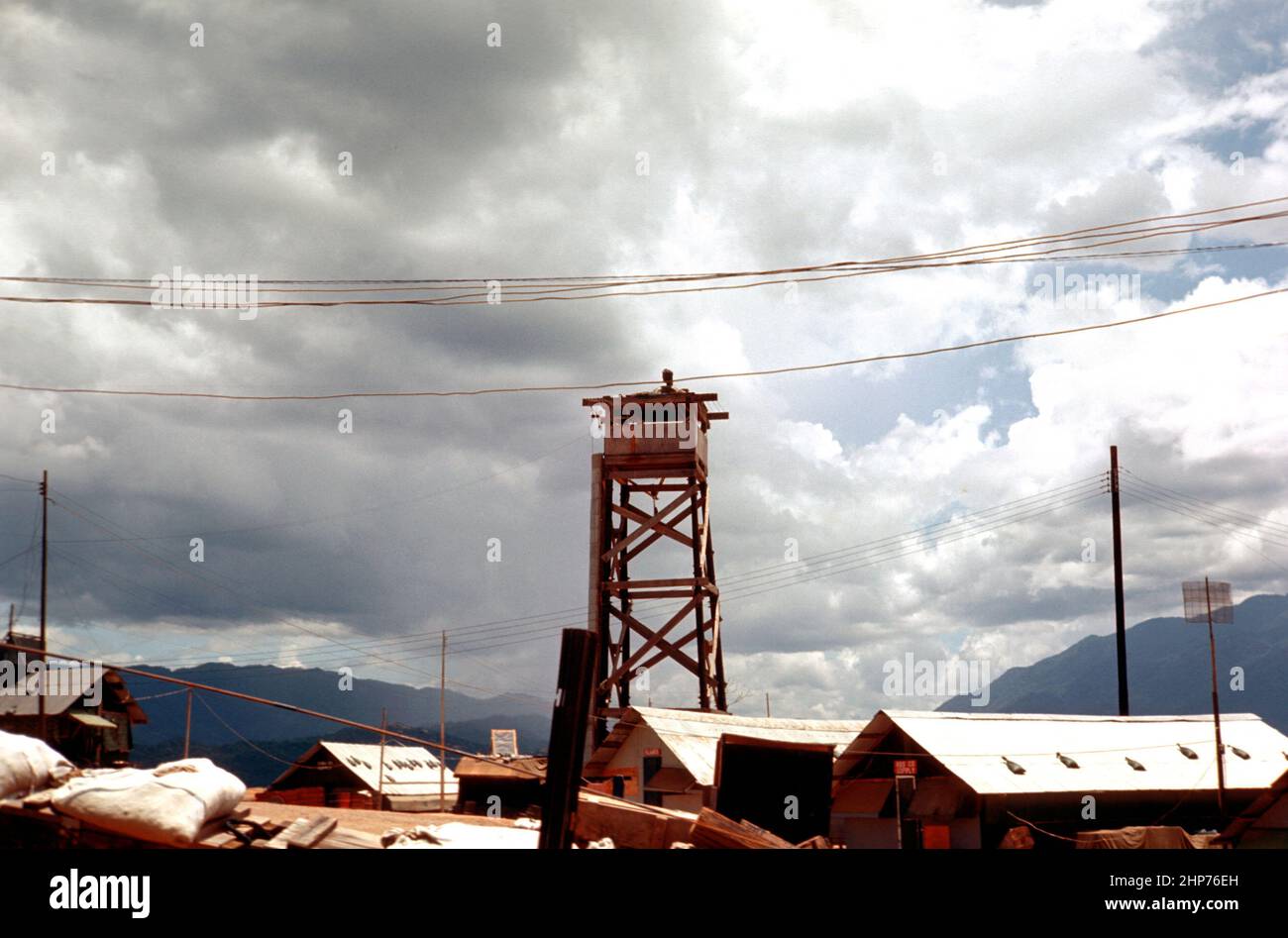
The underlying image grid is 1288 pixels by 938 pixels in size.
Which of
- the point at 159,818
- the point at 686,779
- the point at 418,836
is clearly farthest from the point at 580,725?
the point at 686,779

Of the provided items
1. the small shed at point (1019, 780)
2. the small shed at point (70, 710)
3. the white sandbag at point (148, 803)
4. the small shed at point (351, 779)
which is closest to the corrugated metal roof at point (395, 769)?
the small shed at point (351, 779)

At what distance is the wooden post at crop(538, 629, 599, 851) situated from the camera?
441 inches

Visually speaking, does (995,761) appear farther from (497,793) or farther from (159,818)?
(159,818)

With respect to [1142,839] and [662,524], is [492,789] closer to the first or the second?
[662,524]

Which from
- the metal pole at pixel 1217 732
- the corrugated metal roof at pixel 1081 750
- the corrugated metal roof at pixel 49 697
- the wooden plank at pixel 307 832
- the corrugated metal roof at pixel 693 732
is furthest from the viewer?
the corrugated metal roof at pixel 49 697

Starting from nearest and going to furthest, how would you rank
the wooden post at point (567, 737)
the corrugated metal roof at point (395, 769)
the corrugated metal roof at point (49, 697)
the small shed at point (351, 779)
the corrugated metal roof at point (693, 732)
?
the wooden post at point (567, 737)
the corrugated metal roof at point (693, 732)
the corrugated metal roof at point (395, 769)
the small shed at point (351, 779)
the corrugated metal roof at point (49, 697)

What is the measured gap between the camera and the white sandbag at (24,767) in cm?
1193

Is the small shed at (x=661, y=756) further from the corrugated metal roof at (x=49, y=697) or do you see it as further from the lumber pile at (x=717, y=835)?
the corrugated metal roof at (x=49, y=697)

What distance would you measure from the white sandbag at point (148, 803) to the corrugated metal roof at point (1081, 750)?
22708mm

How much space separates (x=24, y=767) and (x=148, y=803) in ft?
5.27

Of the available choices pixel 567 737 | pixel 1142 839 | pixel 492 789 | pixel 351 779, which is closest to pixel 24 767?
pixel 567 737
